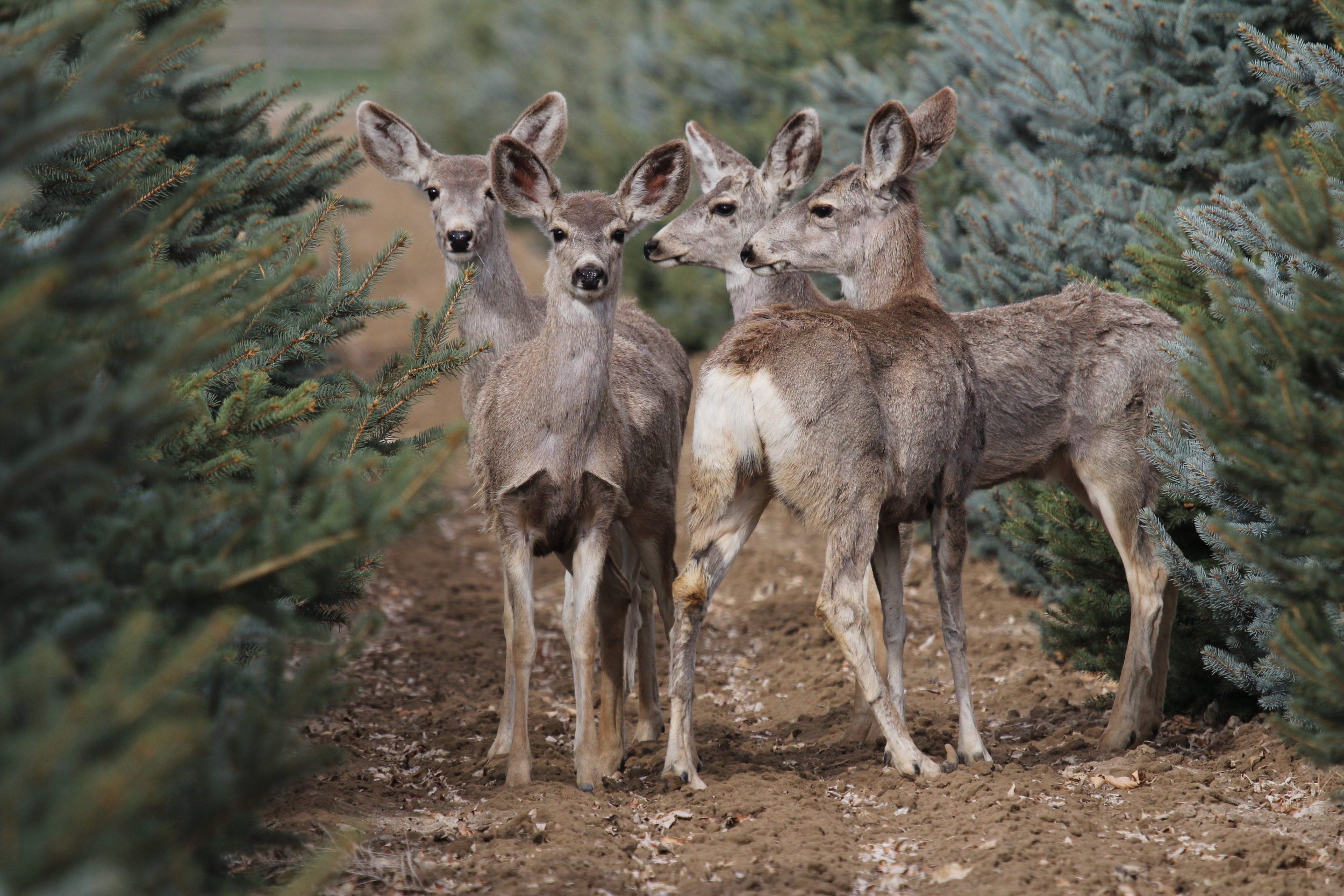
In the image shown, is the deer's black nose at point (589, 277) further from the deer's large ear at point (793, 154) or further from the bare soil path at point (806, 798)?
the deer's large ear at point (793, 154)

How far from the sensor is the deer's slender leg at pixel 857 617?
5289 mm

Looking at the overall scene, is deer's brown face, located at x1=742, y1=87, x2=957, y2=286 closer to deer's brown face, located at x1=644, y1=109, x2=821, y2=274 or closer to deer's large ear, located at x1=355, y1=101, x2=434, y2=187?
deer's brown face, located at x1=644, y1=109, x2=821, y2=274

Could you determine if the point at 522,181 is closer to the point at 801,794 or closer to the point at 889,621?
the point at 889,621

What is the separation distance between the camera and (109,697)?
2188 millimetres

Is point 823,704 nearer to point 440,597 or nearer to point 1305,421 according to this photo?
point 440,597

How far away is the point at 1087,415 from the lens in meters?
6.18

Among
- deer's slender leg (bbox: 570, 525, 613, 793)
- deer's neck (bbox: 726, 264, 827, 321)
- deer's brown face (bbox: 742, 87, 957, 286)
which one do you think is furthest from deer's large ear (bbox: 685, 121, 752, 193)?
deer's slender leg (bbox: 570, 525, 613, 793)

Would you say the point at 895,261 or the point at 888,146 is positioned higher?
the point at 888,146

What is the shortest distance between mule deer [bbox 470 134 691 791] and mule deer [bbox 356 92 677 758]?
0.66 metres

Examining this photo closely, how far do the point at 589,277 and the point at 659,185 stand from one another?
35.0 inches

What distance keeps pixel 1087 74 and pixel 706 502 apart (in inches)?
164

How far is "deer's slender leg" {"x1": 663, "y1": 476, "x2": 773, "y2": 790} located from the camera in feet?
17.5

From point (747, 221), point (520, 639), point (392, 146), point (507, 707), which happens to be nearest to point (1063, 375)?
point (747, 221)

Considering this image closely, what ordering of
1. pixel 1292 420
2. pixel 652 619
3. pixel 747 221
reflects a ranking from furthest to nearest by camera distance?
pixel 747 221, pixel 652 619, pixel 1292 420
